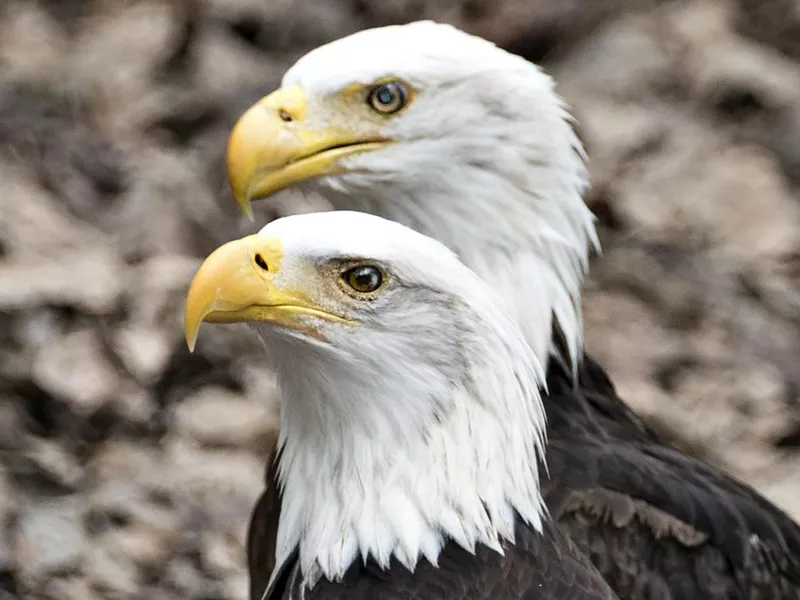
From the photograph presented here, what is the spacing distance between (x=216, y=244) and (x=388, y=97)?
119 inches

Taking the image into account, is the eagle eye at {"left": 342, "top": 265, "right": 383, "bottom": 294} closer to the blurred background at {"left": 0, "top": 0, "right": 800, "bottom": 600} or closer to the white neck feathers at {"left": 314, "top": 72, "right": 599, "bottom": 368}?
the white neck feathers at {"left": 314, "top": 72, "right": 599, "bottom": 368}

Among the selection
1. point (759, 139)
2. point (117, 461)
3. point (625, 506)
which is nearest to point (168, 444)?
point (117, 461)

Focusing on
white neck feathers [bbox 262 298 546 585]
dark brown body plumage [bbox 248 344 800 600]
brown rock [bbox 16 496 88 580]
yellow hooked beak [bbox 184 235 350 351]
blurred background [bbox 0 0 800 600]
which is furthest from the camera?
blurred background [bbox 0 0 800 600]

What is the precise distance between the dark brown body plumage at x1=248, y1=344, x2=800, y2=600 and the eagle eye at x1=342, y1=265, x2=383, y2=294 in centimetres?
93

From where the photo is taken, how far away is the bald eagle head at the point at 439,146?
3.96 m

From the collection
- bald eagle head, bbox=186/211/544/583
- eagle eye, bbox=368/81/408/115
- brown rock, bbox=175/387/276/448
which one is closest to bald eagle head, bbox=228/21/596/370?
eagle eye, bbox=368/81/408/115

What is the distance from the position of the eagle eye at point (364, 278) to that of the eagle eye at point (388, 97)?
3.57 ft

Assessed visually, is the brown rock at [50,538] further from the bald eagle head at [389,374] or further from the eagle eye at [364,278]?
the eagle eye at [364,278]

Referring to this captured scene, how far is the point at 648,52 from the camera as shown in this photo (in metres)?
8.61

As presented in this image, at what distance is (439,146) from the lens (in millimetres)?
3996

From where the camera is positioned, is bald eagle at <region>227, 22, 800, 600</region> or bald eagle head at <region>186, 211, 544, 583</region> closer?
bald eagle head at <region>186, 211, 544, 583</region>

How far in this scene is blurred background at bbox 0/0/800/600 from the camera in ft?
18.4

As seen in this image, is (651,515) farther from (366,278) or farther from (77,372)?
(77,372)

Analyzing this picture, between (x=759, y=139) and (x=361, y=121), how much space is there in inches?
182
